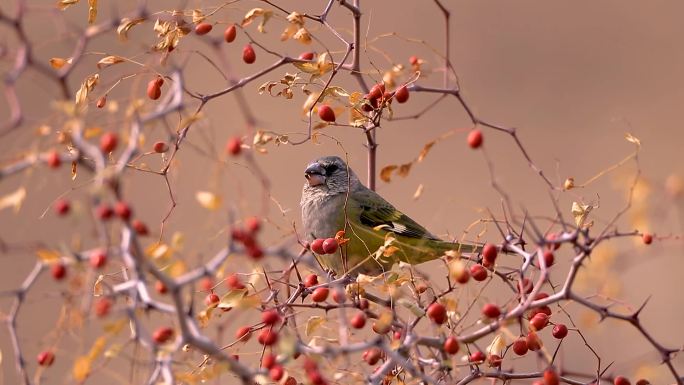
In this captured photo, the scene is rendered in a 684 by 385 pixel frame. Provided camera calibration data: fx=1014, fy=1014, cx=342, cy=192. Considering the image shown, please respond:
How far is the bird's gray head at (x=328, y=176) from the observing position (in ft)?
20.2

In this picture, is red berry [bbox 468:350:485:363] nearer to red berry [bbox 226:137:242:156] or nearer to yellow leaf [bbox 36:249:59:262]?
red berry [bbox 226:137:242:156]

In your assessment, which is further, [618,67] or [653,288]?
[618,67]

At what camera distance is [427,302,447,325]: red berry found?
9.20 ft

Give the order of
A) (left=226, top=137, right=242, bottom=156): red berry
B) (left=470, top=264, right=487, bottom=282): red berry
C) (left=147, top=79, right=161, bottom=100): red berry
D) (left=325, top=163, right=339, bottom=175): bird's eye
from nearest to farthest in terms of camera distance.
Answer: (left=226, top=137, right=242, bottom=156): red berry, (left=470, top=264, right=487, bottom=282): red berry, (left=147, top=79, right=161, bottom=100): red berry, (left=325, top=163, right=339, bottom=175): bird's eye

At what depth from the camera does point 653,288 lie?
38.2ft

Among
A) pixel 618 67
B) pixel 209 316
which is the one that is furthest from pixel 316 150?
pixel 209 316

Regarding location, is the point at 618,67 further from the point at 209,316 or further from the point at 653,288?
the point at 209,316

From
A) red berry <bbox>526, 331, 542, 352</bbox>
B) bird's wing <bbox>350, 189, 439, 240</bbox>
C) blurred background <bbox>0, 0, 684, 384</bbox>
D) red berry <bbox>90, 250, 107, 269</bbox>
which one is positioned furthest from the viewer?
blurred background <bbox>0, 0, 684, 384</bbox>

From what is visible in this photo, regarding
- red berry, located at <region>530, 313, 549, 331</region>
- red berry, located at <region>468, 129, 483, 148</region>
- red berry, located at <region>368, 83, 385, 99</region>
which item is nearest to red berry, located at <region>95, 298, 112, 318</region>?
red berry, located at <region>468, 129, 483, 148</region>

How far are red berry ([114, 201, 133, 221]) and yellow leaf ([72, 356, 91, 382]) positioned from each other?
40cm

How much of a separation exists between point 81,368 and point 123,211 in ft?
1.41

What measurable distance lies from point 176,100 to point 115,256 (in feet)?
1.22

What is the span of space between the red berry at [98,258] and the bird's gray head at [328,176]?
160 inches

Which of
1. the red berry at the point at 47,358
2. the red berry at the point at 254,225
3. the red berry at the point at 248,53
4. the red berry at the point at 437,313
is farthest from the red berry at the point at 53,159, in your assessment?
the red berry at the point at 248,53
